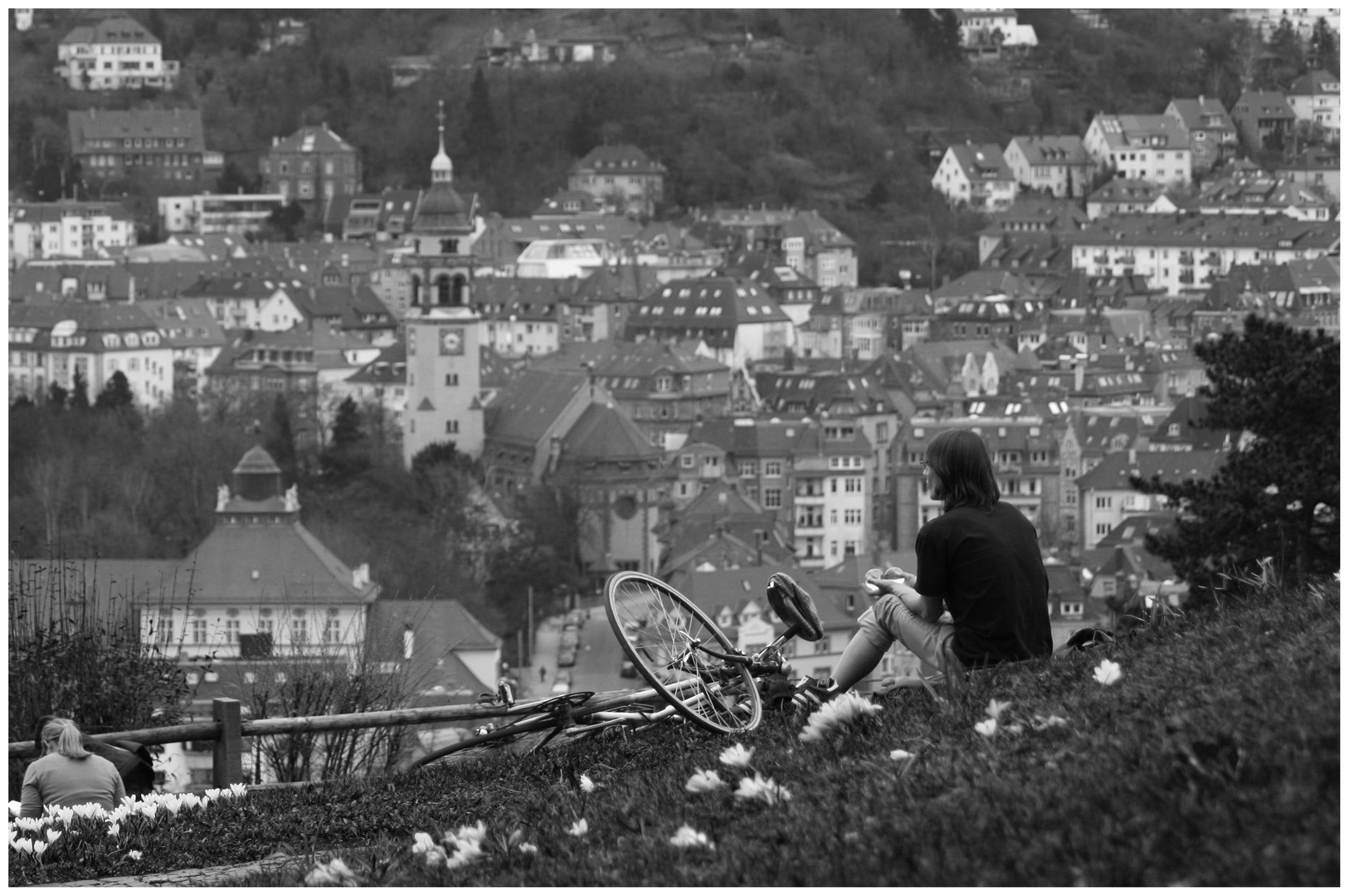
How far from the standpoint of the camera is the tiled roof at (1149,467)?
59.9 meters

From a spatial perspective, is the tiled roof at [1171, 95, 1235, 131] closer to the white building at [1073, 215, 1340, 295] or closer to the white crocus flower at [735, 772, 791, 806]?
the white building at [1073, 215, 1340, 295]

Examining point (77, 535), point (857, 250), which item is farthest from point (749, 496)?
point (857, 250)

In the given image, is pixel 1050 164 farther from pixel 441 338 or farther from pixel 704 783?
pixel 704 783

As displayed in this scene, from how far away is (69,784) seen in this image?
657 cm

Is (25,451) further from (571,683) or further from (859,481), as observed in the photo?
(571,683)

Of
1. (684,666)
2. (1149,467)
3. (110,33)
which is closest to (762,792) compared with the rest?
(684,666)

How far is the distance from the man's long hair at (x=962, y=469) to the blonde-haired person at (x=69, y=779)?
216 centimetres

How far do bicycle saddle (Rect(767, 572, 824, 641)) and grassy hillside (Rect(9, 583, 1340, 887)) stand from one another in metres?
0.23

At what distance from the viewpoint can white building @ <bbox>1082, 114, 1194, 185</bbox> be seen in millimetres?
131250

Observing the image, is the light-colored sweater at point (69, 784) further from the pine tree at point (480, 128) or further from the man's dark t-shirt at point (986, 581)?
the pine tree at point (480, 128)

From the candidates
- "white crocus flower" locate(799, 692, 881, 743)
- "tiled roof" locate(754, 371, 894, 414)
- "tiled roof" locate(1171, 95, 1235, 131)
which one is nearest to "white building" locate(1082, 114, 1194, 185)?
"tiled roof" locate(1171, 95, 1235, 131)

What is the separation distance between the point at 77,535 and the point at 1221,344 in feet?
97.7

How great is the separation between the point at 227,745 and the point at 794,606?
1760mm

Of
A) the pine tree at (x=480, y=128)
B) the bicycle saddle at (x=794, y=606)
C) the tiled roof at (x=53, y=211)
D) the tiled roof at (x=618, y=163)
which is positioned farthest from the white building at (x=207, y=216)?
the bicycle saddle at (x=794, y=606)
